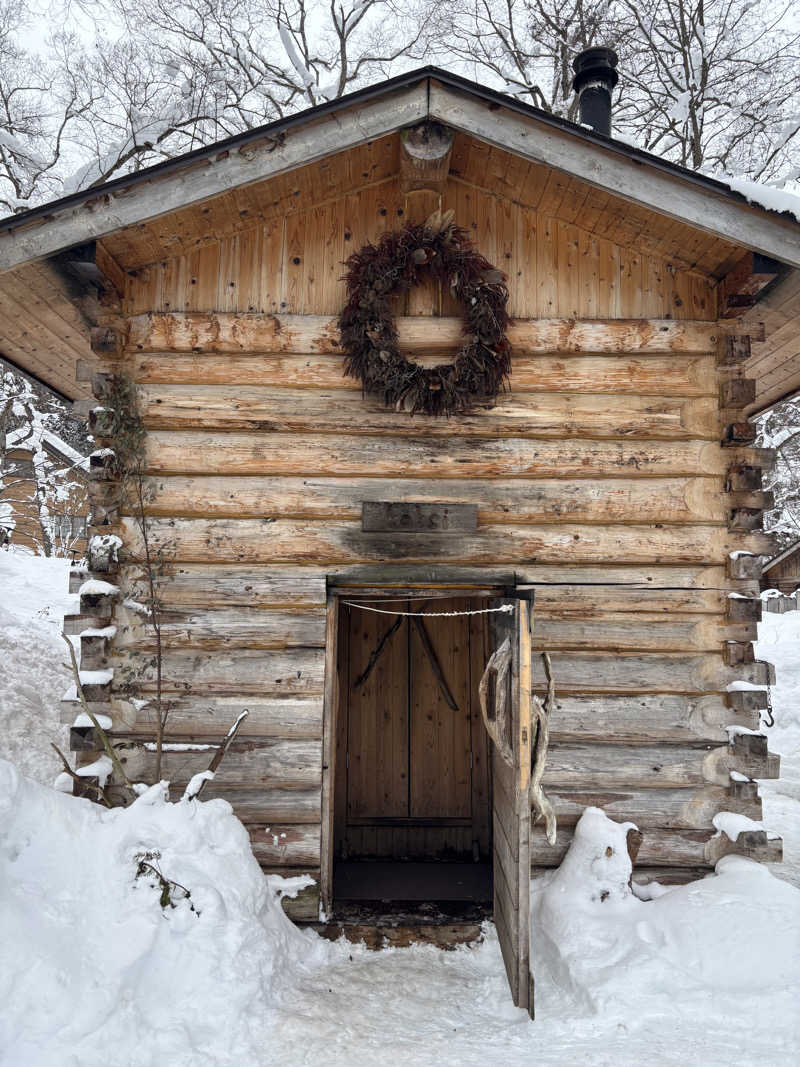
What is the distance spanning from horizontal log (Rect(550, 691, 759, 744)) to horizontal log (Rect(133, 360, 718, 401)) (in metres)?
1.98

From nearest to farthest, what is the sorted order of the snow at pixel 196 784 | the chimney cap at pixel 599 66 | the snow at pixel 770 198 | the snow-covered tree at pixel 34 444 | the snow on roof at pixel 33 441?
1. the snow at pixel 196 784
2. the snow at pixel 770 198
3. the chimney cap at pixel 599 66
4. the snow-covered tree at pixel 34 444
5. the snow on roof at pixel 33 441

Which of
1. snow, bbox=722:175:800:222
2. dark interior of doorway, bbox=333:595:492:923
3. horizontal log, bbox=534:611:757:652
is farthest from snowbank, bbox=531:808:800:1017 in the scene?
snow, bbox=722:175:800:222

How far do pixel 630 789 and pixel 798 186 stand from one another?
421 inches

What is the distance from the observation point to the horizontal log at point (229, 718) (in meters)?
4.61

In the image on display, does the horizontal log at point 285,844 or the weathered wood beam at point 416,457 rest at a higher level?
→ the weathered wood beam at point 416,457


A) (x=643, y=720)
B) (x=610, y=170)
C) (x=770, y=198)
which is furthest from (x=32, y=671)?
(x=770, y=198)

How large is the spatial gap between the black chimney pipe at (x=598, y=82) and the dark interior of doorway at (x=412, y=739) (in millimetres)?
4334

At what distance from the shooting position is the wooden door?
6.96 metres

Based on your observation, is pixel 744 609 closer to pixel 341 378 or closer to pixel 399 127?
pixel 341 378

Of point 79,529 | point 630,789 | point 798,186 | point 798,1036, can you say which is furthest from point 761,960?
point 79,529

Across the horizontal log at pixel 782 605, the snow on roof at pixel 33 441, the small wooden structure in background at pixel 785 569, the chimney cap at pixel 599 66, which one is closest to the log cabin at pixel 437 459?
the chimney cap at pixel 599 66

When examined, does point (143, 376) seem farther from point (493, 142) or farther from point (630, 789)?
point (630, 789)

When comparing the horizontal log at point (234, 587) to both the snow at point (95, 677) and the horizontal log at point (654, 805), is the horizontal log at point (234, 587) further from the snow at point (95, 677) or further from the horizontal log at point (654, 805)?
the horizontal log at point (654, 805)

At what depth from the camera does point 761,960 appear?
3.73 meters
